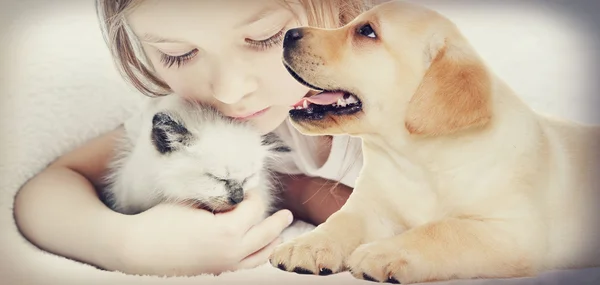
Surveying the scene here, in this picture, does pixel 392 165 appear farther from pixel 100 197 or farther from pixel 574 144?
pixel 100 197

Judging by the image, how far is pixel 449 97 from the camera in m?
0.99

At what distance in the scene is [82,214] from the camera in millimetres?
1082

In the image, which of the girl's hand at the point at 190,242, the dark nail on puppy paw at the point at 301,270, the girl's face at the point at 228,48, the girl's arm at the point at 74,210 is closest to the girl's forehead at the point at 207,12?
the girl's face at the point at 228,48

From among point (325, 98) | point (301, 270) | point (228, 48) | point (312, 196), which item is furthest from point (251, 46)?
point (301, 270)

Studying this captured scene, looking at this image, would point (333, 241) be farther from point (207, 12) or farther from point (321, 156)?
point (207, 12)

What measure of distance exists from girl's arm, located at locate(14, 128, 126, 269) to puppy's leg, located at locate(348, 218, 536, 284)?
0.41 m

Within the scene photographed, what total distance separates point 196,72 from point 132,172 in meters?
0.20

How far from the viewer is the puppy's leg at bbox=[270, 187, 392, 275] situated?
103cm

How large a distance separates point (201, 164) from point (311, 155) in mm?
193

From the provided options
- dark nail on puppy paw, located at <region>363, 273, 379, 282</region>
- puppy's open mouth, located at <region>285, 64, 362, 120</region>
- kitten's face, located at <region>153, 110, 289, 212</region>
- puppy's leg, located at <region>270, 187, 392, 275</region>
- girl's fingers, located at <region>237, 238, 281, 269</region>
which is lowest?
girl's fingers, located at <region>237, 238, 281, 269</region>

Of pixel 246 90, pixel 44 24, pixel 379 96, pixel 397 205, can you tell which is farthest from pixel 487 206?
pixel 44 24

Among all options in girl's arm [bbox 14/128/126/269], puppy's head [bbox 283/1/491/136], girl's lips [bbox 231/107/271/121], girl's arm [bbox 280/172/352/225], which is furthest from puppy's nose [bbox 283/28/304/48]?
girl's arm [bbox 14/128/126/269]

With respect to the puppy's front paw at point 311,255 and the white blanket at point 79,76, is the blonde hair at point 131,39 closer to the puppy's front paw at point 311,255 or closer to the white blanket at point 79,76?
the white blanket at point 79,76

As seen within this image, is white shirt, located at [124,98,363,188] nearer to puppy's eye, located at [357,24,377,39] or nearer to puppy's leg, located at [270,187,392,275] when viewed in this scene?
puppy's leg, located at [270,187,392,275]
